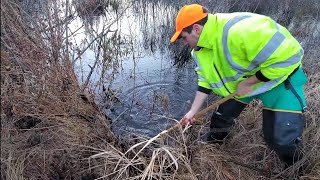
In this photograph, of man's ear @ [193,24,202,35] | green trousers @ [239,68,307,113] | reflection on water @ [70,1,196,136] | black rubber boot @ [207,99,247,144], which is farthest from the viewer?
reflection on water @ [70,1,196,136]

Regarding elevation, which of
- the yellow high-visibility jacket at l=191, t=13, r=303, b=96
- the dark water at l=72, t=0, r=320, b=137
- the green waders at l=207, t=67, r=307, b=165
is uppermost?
the yellow high-visibility jacket at l=191, t=13, r=303, b=96

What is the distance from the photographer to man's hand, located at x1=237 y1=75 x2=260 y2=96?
269 centimetres

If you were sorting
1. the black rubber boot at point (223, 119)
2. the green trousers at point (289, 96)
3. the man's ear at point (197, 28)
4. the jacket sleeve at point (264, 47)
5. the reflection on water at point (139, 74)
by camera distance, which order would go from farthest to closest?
1. the reflection on water at point (139, 74)
2. the black rubber boot at point (223, 119)
3. the green trousers at point (289, 96)
4. the man's ear at point (197, 28)
5. the jacket sleeve at point (264, 47)

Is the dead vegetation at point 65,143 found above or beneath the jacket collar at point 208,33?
beneath

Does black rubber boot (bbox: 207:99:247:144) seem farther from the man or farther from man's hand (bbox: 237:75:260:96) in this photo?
man's hand (bbox: 237:75:260:96)

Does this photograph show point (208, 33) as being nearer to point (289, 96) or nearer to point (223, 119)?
point (289, 96)

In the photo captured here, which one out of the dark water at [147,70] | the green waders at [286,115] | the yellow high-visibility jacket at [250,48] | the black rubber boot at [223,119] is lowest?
the dark water at [147,70]

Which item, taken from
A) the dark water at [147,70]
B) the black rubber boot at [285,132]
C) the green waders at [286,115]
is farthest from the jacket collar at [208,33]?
the dark water at [147,70]

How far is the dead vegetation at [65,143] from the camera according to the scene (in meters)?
2.59

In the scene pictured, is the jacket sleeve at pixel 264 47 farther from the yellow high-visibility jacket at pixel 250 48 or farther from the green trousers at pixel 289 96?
the green trousers at pixel 289 96

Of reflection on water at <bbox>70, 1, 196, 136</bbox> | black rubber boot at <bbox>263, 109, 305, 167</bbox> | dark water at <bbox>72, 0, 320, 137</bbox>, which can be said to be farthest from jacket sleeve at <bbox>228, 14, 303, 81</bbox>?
dark water at <bbox>72, 0, 320, 137</bbox>

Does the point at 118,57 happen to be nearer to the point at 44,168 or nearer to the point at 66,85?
the point at 66,85

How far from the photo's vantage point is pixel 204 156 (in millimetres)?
3033

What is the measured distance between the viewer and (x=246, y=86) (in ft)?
9.10
